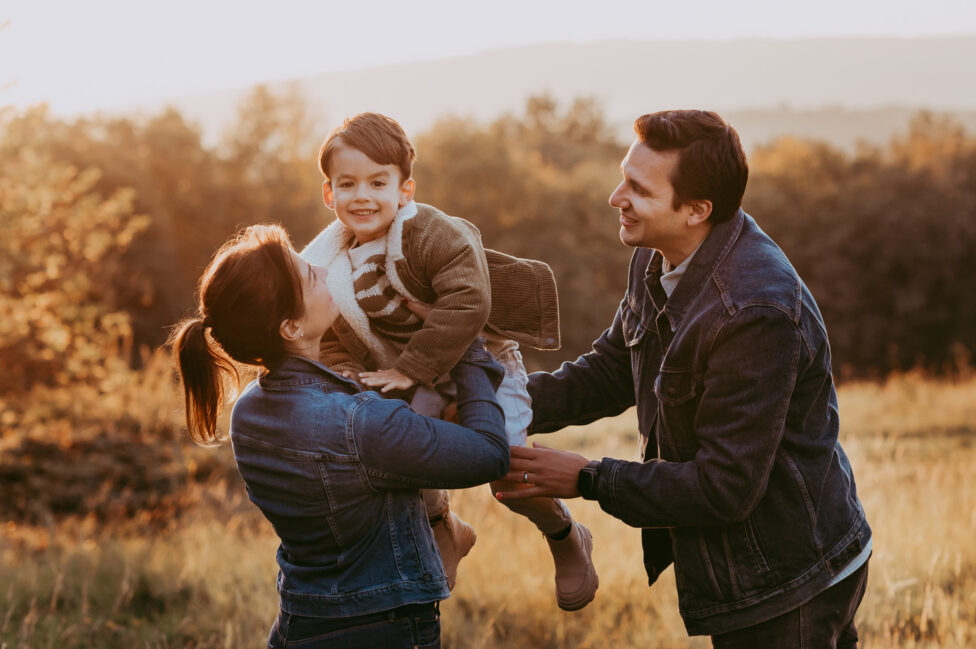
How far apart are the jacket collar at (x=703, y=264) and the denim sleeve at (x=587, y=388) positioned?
0.57 meters

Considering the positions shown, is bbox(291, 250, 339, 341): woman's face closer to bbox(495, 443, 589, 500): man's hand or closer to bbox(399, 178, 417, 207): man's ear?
bbox(399, 178, 417, 207): man's ear

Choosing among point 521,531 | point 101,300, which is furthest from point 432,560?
point 101,300

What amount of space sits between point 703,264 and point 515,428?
0.82 meters

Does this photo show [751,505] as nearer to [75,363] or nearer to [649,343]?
[649,343]

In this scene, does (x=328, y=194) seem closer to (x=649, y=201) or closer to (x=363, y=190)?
(x=363, y=190)

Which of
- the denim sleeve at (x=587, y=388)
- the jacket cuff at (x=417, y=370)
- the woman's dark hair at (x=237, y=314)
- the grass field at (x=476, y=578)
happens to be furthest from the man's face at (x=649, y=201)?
the grass field at (x=476, y=578)

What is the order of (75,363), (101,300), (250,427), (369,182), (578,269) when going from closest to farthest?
(250,427), (369,182), (75,363), (101,300), (578,269)

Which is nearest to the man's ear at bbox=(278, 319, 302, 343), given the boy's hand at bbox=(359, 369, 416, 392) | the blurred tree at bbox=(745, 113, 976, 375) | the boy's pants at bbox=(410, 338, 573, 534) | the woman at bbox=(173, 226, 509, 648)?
the woman at bbox=(173, 226, 509, 648)

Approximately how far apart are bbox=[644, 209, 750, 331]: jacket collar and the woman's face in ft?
3.31

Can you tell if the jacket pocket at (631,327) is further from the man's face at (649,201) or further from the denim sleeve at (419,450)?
the denim sleeve at (419,450)

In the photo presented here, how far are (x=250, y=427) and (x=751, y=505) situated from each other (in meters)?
1.39

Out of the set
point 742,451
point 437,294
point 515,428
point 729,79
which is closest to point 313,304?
point 437,294

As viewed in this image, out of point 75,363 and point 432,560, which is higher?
point 432,560

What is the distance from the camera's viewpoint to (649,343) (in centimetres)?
298
